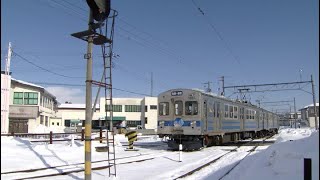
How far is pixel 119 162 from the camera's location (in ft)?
55.7

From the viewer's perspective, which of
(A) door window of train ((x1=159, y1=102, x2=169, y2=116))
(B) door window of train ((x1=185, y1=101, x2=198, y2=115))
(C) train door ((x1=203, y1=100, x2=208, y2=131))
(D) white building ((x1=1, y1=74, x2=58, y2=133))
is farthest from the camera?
(D) white building ((x1=1, y1=74, x2=58, y2=133))

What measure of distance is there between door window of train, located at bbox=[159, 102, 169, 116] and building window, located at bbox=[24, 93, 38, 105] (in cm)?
3735

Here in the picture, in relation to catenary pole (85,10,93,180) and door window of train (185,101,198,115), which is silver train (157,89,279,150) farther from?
catenary pole (85,10,93,180)

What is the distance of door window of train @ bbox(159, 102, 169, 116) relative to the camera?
925 inches

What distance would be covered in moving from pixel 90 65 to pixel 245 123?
79.8 feet

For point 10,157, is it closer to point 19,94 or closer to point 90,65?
point 90,65

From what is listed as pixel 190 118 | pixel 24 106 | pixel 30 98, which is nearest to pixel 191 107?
pixel 190 118

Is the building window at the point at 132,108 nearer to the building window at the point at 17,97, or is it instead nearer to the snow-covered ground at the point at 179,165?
the building window at the point at 17,97

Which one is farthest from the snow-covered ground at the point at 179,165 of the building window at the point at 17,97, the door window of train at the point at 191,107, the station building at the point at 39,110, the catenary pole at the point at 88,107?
the building window at the point at 17,97

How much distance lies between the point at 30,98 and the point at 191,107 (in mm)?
39176

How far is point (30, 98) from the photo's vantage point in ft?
186

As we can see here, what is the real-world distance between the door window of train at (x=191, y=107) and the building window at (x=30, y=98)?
38.7m

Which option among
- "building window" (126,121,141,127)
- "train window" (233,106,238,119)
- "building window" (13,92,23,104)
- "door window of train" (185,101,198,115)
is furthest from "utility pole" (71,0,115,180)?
"building window" (126,121,141,127)

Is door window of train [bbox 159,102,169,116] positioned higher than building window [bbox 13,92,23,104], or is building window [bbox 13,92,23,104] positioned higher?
building window [bbox 13,92,23,104]
